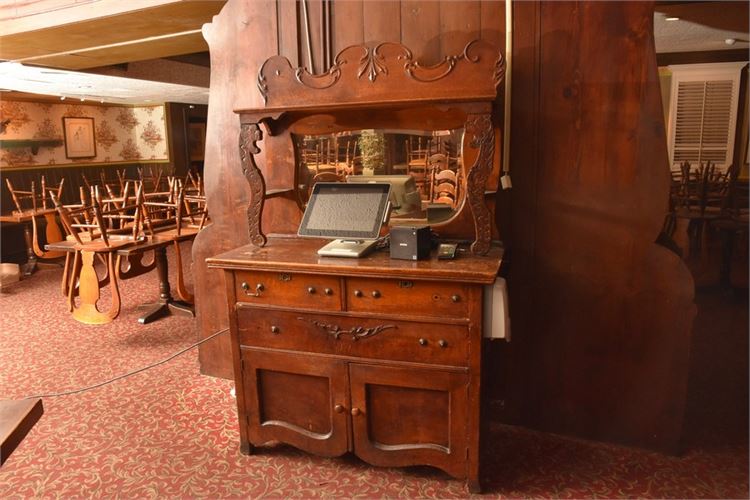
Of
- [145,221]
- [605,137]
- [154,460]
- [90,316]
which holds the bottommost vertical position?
[154,460]

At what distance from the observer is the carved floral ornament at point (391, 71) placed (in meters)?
2.13

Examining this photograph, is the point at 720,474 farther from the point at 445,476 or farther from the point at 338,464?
the point at 338,464

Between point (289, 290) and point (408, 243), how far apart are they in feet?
1.78

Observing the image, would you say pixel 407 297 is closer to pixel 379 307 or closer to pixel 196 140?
pixel 379 307

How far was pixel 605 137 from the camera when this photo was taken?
2271 millimetres

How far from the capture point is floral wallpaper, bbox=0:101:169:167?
8727mm

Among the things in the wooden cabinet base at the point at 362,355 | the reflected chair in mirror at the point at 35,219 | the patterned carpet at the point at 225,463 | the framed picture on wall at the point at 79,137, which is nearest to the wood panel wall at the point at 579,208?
the patterned carpet at the point at 225,463

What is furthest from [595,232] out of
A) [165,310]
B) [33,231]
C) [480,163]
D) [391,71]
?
[33,231]

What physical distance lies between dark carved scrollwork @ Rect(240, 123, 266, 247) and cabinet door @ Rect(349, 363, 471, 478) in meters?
0.80

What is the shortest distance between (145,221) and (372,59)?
3043 millimetres

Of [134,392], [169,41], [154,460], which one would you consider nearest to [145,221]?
[169,41]

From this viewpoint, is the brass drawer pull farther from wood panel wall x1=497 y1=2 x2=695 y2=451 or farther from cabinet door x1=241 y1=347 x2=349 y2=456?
wood panel wall x1=497 y1=2 x2=695 y2=451

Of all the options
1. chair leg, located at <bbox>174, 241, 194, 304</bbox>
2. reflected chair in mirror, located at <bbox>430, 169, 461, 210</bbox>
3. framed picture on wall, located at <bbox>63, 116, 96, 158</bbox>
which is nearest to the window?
reflected chair in mirror, located at <bbox>430, 169, 461, 210</bbox>

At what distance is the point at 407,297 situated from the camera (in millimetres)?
2074
